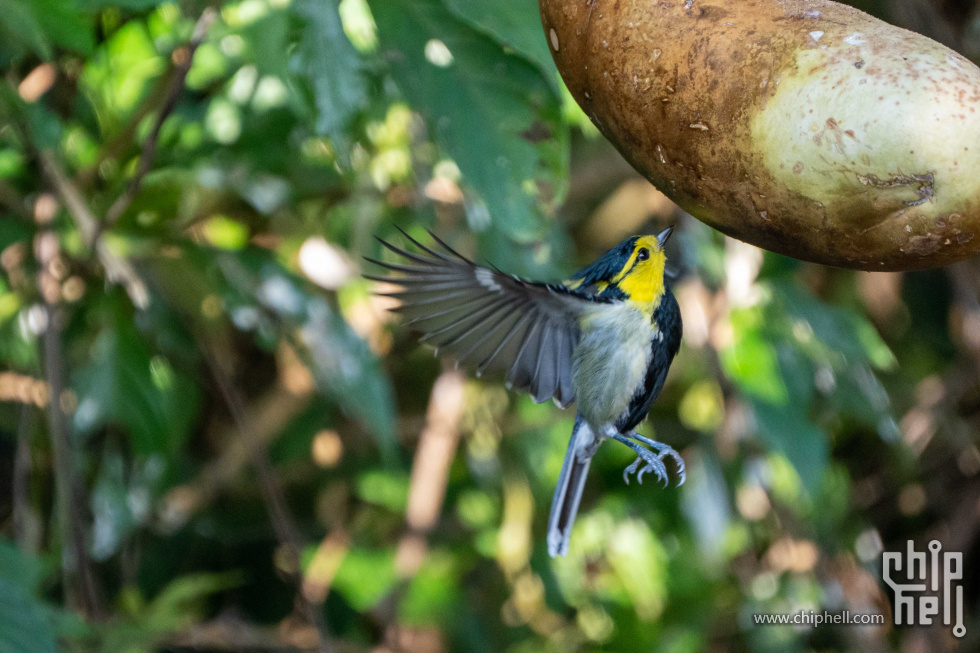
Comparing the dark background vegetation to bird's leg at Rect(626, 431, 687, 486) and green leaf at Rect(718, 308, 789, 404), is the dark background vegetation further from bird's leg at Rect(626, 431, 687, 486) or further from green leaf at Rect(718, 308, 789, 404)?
bird's leg at Rect(626, 431, 687, 486)

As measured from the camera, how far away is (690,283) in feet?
6.14

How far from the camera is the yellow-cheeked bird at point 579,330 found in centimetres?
96

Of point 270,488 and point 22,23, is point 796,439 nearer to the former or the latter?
point 270,488

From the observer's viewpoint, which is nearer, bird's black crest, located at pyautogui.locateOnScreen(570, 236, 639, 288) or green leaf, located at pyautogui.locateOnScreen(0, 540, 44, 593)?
bird's black crest, located at pyautogui.locateOnScreen(570, 236, 639, 288)

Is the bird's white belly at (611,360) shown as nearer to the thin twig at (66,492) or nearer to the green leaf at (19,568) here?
the green leaf at (19,568)

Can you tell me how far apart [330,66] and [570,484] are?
55cm

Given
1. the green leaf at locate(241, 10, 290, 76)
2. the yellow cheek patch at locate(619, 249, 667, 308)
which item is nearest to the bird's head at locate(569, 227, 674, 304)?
the yellow cheek patch at locate(619, 249, 667, 308)

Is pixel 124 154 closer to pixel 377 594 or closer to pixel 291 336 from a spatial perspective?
pixel 291 336

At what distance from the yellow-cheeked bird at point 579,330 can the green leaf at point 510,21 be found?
0.22 metres

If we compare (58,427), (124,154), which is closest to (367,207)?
(124,154)

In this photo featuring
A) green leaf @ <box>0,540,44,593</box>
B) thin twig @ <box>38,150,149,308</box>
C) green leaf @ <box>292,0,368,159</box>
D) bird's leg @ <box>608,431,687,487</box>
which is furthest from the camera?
thin twig @ <box>38,150,149,308</box>

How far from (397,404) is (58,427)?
1.01 m

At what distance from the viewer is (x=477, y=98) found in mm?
1082

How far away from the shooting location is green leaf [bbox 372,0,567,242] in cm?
107
